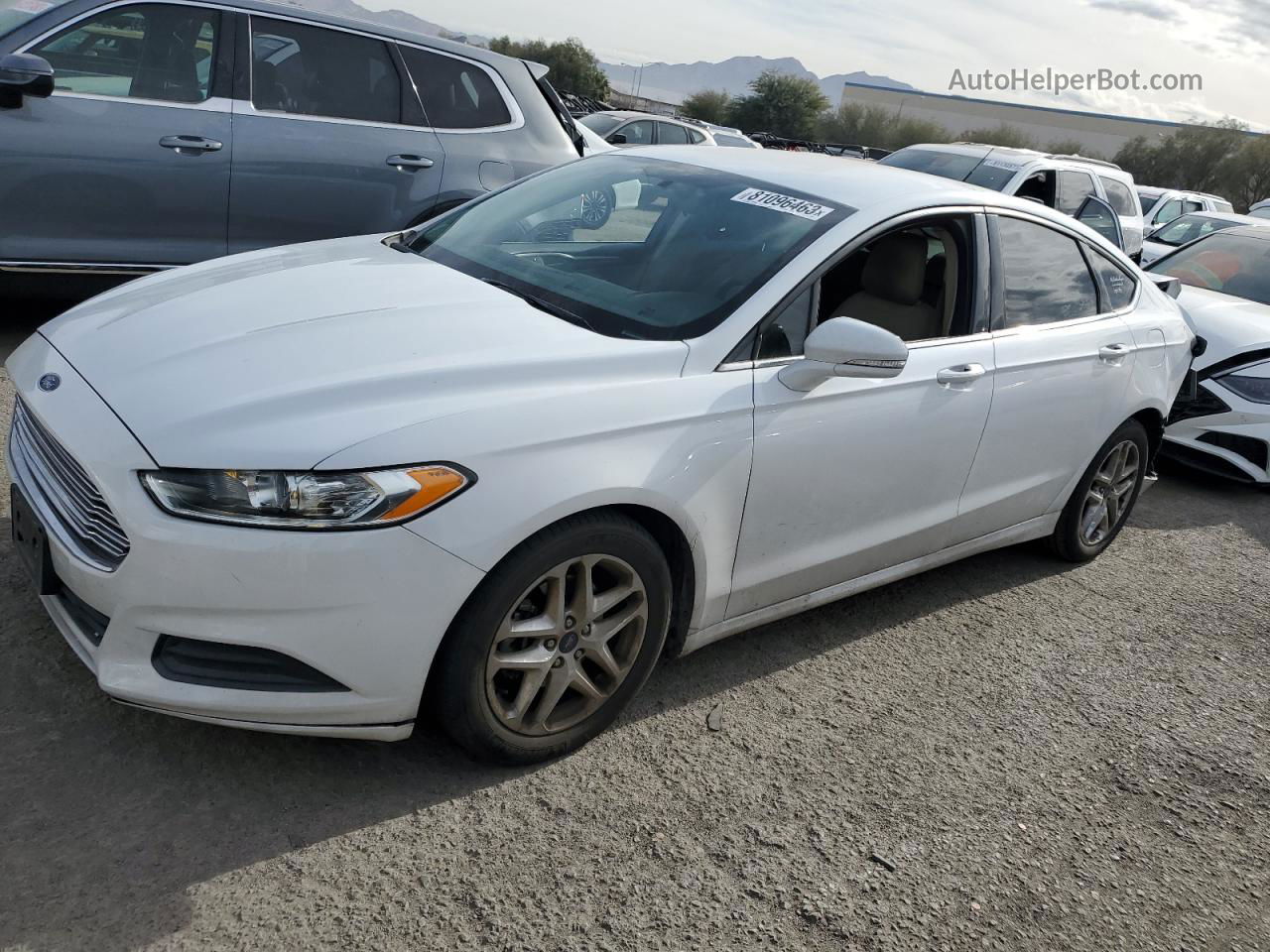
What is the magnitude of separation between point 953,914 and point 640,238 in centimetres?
217

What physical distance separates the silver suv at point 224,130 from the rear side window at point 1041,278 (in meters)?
3.46

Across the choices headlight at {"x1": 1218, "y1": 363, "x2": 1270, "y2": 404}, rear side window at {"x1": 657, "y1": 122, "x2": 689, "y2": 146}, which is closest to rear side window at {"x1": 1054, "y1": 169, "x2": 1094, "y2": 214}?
headlight at {"x1": 1218, "y1": 363, "x2": 1270, "y2": 404}

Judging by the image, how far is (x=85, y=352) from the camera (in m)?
2.83

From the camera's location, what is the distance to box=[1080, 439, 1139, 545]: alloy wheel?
15.5 ft

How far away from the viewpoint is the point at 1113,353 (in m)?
4.38

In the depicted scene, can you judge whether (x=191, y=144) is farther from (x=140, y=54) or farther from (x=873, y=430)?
(x=873, y=430)

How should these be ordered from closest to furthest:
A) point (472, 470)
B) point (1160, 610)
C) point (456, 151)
Result: 1. point (472, 470)
2. point (1160, 610)
3. point (456, 151)

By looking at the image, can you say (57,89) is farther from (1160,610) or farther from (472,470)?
(1160,610)

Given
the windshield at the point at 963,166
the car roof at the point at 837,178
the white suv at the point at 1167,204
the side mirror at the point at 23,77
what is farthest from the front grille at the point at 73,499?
the white suv at the point at 1167,204

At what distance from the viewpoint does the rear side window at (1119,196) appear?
1166cm

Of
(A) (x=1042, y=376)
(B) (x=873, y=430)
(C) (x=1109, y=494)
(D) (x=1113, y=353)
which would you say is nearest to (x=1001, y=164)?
(C) (x=1109, y=494)

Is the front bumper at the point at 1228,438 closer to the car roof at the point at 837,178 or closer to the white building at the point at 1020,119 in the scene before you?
the car roof at the point at 837,178

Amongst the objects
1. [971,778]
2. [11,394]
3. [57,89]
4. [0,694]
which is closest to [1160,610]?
[971,778]

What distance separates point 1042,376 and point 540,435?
2.21 meters
